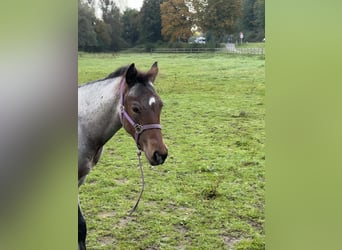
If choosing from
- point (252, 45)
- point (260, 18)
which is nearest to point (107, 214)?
point (252, 45)

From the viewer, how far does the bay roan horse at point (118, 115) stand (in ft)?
9.10

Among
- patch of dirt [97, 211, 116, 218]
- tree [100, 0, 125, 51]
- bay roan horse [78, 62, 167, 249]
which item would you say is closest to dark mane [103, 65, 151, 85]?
bay roan horse [78, 62, 167, 249]

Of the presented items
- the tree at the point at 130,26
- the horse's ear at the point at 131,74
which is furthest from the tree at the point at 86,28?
the horse's ear at the point at 131,74

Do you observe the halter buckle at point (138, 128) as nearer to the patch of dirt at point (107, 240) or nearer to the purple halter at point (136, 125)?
the purple halter at point (136, 125)

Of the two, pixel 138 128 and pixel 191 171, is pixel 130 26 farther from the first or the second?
pixel 191 171

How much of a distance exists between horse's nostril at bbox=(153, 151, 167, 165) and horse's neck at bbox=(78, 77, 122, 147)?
31cm

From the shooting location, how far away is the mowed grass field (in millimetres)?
2750

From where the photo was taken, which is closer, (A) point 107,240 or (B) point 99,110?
(A) point 107,240

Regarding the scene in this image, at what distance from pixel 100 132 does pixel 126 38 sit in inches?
25.8

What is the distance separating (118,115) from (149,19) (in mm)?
674

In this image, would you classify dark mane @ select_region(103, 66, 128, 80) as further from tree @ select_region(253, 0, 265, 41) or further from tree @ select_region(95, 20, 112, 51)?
tree @ select_region(253, 0, 265, 41)

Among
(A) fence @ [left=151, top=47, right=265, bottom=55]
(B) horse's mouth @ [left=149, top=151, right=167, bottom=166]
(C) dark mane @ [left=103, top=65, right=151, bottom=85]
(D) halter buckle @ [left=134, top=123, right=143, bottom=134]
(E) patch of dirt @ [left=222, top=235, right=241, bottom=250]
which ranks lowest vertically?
(E) patch of dirt @ [left=222, top=235, right=241, bottom=250]

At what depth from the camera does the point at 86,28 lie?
2826 mm
